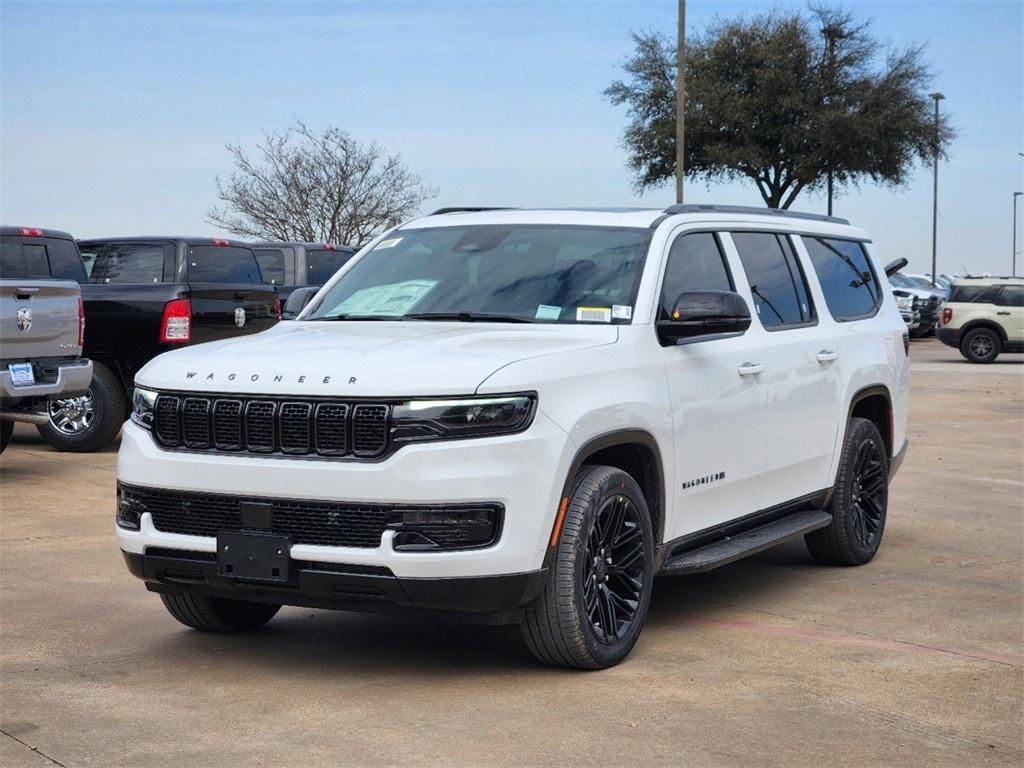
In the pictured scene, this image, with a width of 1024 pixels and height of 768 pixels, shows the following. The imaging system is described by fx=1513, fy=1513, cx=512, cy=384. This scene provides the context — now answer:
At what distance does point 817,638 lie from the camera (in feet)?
21.9

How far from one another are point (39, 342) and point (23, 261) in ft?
4.68

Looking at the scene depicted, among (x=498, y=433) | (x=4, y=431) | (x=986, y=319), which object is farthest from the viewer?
(x=986, y=319)

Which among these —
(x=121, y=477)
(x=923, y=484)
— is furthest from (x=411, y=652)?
(x=923, y=484)

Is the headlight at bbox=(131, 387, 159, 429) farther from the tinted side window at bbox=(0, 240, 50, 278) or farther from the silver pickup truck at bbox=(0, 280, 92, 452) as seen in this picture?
the tinted side window at bbox=(0, 240, 50, 278)

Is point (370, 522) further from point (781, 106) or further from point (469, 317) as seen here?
point (781, 106)

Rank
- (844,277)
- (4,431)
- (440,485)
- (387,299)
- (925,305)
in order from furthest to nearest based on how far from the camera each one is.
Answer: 1. (925,305)
2. (4,431)
3. (844,277)
4. (387,299)
5. (440,485)

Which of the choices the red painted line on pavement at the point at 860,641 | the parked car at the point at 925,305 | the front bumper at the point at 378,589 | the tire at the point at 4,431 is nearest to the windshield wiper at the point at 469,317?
the front bumper at the point at 378,589

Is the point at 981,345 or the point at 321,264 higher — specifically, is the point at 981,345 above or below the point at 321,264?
below

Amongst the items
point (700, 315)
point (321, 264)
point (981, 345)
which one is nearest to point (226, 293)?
point (321, 264)

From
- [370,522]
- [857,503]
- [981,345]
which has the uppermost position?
[370,522]

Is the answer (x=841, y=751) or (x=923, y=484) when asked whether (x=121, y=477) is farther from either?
(x=923, y=484)

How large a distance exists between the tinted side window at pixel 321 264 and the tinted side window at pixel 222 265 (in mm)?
5267

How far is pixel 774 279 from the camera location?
7.77 m

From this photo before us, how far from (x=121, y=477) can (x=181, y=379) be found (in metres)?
0.51
